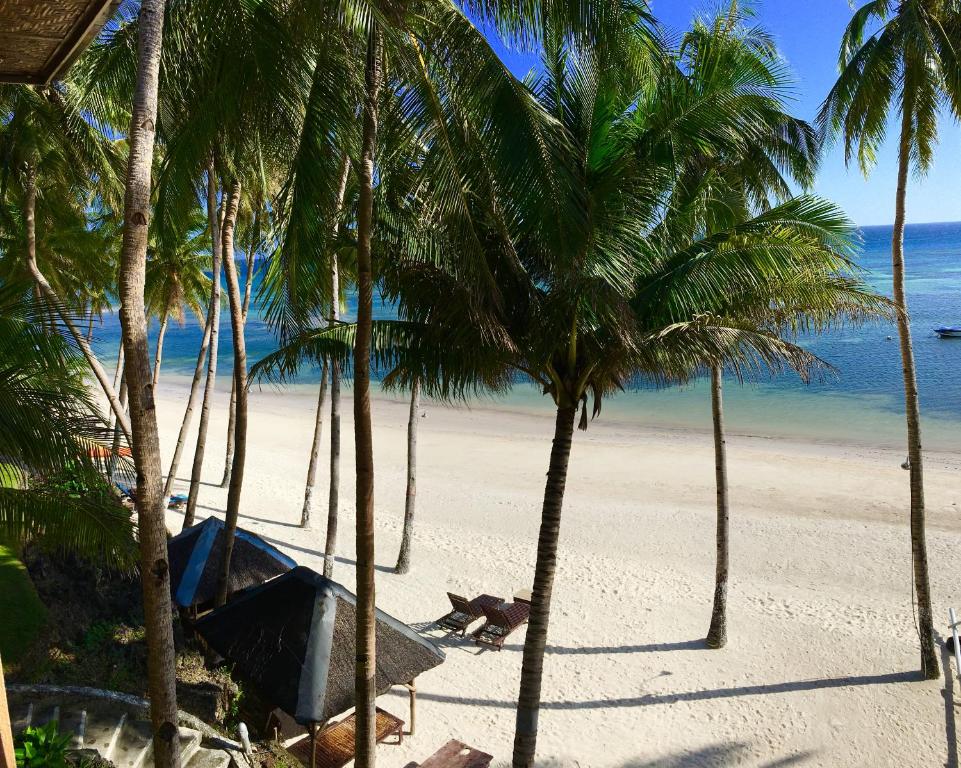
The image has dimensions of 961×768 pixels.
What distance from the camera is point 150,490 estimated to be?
13.8ft

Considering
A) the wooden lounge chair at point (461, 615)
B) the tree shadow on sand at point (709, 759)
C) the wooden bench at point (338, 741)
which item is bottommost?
the tree shadow on sand at point (709, 759)

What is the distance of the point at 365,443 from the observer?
5.80 meters

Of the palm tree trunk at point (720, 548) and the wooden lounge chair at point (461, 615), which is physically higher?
the palm tree trunk at point (720, 548)

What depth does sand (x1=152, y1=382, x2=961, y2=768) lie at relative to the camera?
27.0 feet

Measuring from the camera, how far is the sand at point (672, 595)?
27.0 ft

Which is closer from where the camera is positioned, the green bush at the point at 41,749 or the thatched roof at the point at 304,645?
the green bush at the point at 41,749

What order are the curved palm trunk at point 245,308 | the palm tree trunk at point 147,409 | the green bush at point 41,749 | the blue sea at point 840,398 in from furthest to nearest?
the blue sea at point 840,398 < the curved palm trunk at point 245,308 < the green bush at point 41,749 < the palm tree trunk at point 147,409

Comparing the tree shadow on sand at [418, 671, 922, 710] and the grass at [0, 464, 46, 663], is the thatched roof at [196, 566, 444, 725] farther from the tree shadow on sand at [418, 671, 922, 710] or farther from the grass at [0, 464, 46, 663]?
the grass at [0, 464, 46, 663]

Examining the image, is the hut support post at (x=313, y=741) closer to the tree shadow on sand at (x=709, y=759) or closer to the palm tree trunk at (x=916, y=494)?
the tree shadow on sand at (x=709, y=759)

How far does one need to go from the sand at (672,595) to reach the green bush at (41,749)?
3428 millimetres

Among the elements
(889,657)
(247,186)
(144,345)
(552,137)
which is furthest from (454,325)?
(889,657)

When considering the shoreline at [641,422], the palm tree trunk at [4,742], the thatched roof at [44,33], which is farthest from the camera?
the shoreline at [641,422]

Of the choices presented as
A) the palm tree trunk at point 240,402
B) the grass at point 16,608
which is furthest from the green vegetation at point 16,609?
the palm tree trunk at point 240,402

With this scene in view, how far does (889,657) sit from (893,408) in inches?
Result: 1061
